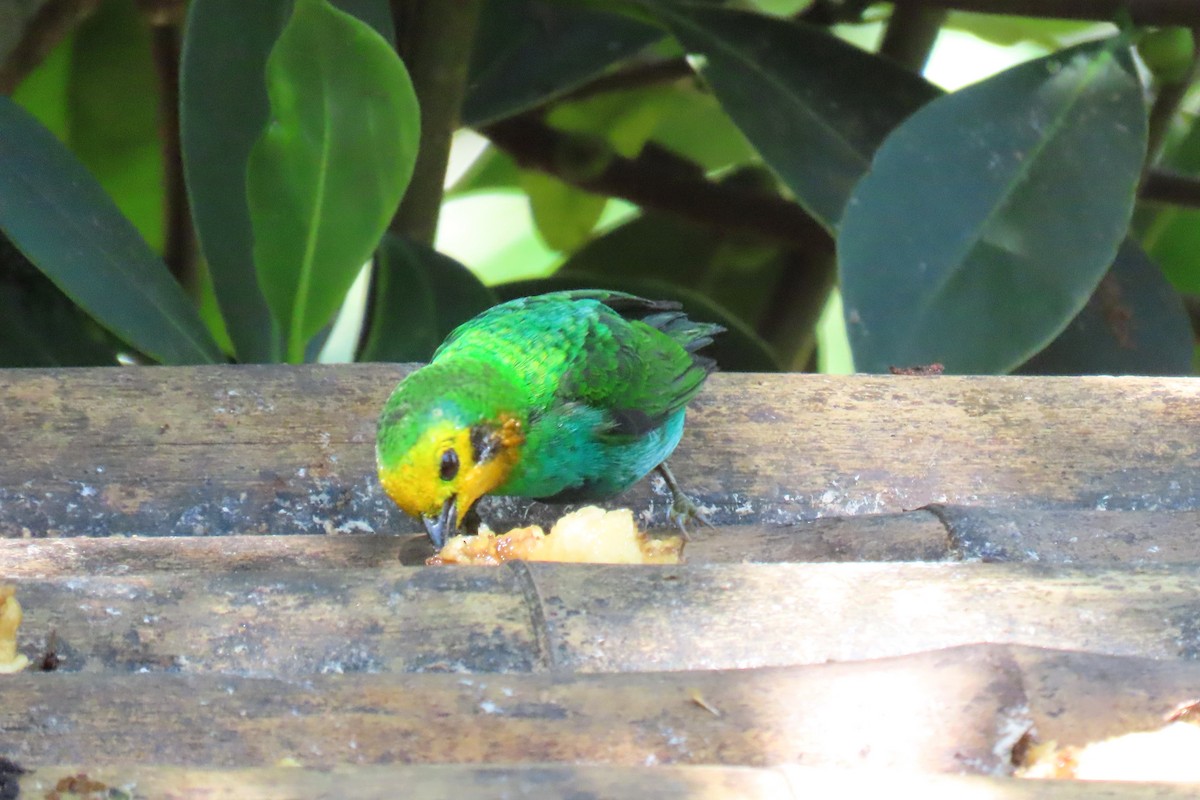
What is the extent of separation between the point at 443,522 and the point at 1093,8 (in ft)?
6.67

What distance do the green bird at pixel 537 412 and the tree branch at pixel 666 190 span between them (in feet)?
4.50

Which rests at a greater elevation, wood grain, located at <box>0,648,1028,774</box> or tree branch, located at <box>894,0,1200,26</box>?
tree branch, located at <box>894,0,1200,26</box>

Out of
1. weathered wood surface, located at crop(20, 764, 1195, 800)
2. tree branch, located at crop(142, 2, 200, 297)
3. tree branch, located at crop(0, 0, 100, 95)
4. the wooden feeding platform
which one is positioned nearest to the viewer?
weathered wood surface, located at crop(20, 764, 1195, 800)

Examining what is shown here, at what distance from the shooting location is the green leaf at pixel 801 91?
3152mm

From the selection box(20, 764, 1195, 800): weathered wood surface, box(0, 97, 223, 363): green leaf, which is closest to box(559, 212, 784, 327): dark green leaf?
box(0, 97, 223, 363): green leaf

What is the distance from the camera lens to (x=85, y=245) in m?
2.57

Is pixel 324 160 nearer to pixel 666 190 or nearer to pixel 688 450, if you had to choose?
pixel 688 450

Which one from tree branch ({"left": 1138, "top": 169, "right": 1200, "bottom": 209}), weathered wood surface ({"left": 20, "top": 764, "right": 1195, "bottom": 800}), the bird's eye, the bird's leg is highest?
weathered wood surface ({"left": 20, "top": 764, "right": 1195, "bottom": 800})

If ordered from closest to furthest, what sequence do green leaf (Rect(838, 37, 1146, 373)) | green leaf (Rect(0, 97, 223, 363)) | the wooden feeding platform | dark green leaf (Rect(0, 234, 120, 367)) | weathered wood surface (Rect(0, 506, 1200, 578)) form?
the wooden feeding platform, weathered wood surface (Rect(0, 506, 1200, 578)), green leaf (Rect(0, 97, 223, 363)), green leaf (Rect(838, 37, 1146, 373)), dark green leaf (Rect(0, 234, 120, 367))

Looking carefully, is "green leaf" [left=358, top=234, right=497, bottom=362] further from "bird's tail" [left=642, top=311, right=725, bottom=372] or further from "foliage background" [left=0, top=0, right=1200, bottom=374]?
"bird's tail" [left=642, top=311, right=725, bottom=372]

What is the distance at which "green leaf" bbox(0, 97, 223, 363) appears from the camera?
2508 mm

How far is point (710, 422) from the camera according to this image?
7.74 feet

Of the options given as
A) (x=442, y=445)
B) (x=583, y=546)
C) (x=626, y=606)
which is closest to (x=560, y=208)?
(x=442, y=445)

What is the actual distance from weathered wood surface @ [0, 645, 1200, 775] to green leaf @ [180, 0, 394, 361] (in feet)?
5.32
